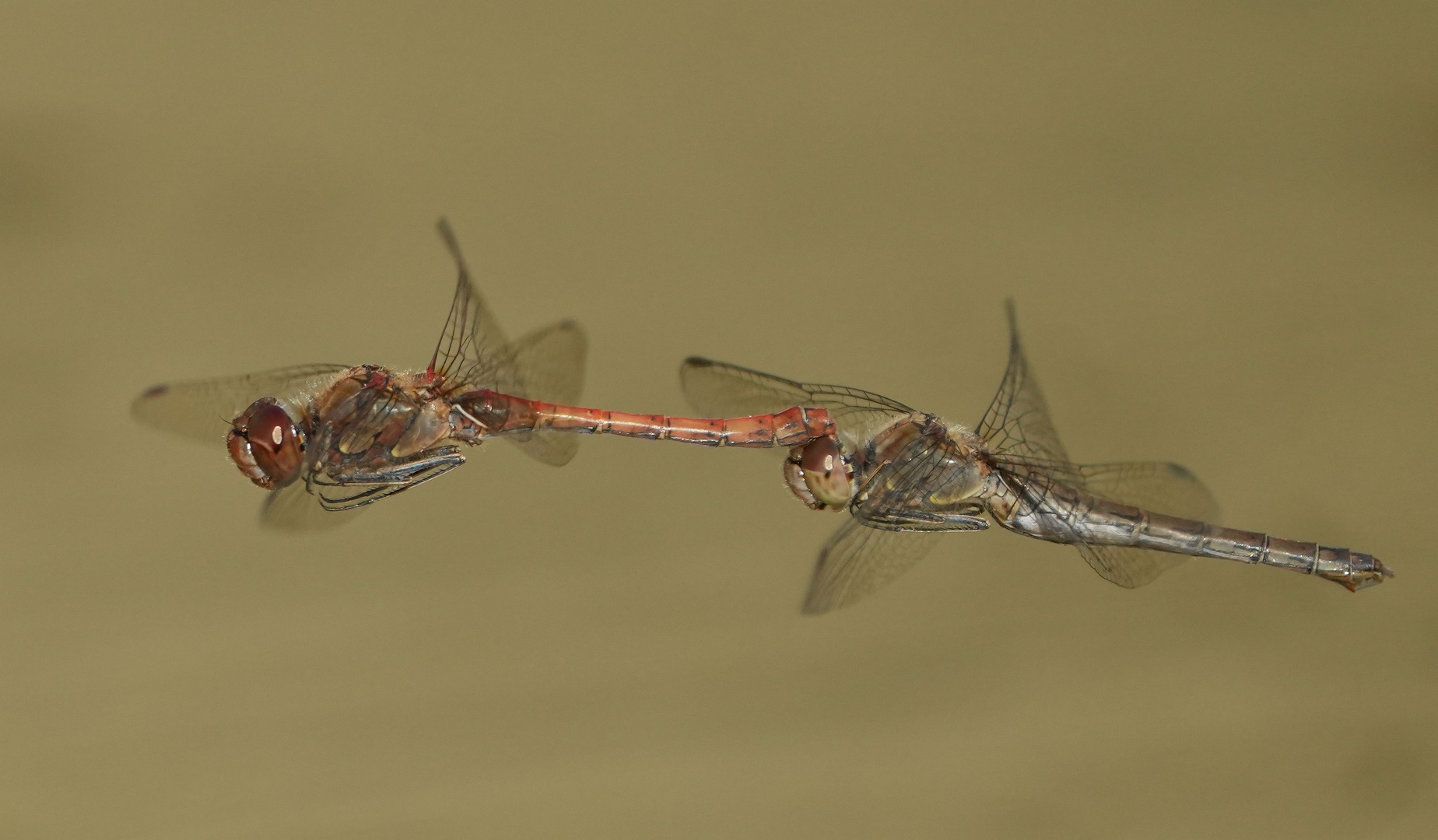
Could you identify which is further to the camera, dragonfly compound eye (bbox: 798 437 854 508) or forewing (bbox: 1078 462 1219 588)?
forewing (bbox: 1078 462 1219 588)

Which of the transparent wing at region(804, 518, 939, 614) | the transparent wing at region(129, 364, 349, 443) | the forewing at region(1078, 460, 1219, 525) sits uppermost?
the transparent wing at region(129, 364, 349, 443)

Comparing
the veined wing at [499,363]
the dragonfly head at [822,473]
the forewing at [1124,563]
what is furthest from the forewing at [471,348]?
the forewing at [1124,563]

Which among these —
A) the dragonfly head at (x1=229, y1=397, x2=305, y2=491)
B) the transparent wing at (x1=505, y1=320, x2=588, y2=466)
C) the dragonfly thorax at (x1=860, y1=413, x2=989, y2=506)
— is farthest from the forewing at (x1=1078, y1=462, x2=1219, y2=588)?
the dragonfly head at (x1=229, y1=397, x2=305, y2=491)

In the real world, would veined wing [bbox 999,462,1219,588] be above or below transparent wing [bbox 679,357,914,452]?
below

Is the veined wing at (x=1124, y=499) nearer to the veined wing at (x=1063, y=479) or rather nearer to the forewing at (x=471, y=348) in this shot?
the veined wing at (x=1063, y=479)

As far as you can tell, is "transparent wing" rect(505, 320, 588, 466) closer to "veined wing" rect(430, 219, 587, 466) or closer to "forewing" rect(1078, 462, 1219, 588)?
"veined wing" rect(430, 219, 587, 466)

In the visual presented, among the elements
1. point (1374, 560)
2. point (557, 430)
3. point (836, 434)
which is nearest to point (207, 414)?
point (557, 430)

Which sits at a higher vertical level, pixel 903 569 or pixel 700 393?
pixel 700 393

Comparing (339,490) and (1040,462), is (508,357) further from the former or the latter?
(1040,462)
